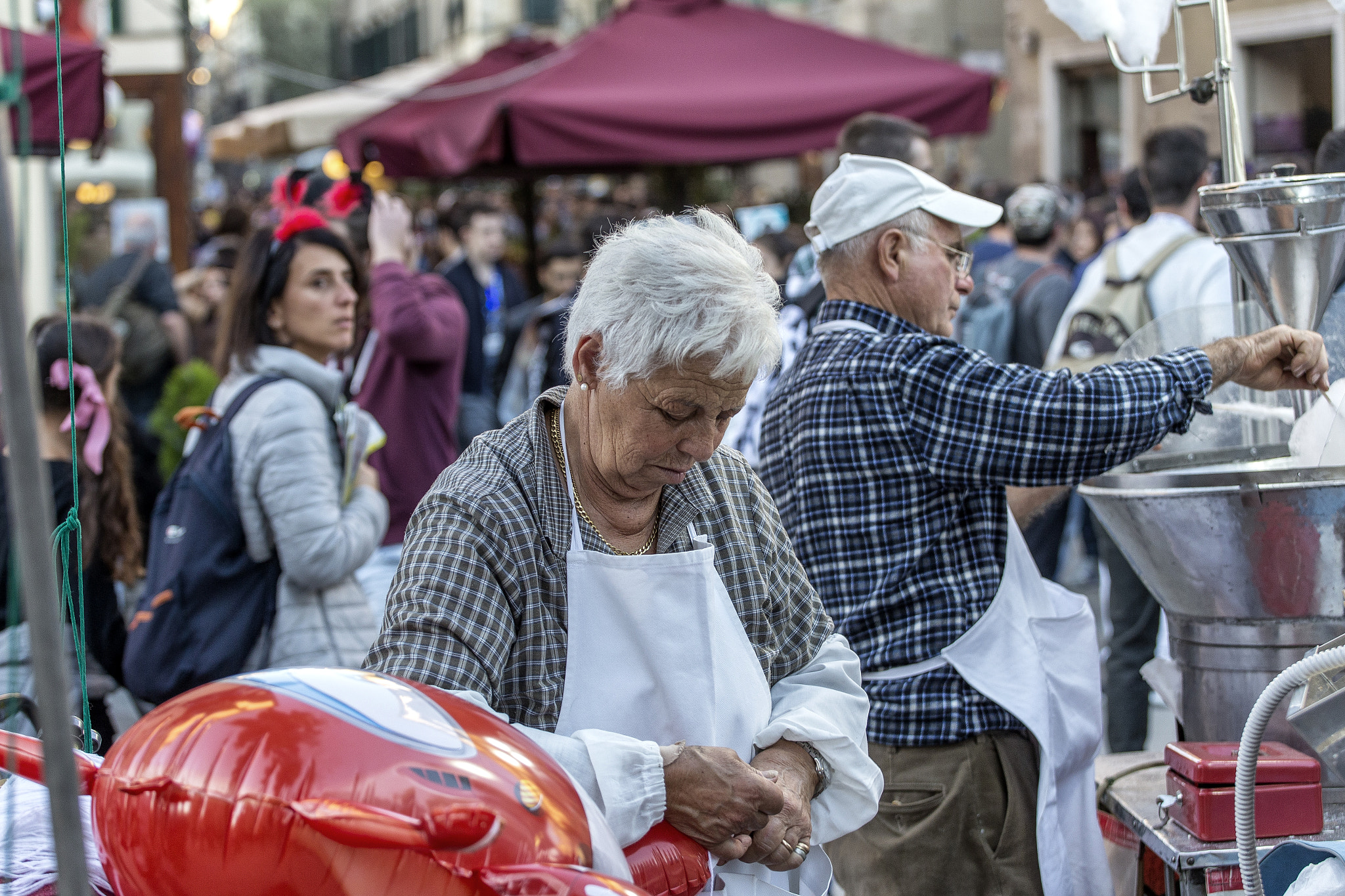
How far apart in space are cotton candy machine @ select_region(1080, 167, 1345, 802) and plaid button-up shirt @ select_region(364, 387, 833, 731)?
2.56ft

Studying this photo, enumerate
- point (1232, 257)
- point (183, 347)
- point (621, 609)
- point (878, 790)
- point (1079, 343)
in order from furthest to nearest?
point (183, 347)
point (1079, 343)
point (1232, 257)
point (878, 790)
point (621, 609)

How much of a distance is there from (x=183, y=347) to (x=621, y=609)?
542cm

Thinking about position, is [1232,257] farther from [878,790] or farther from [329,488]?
[329,488]

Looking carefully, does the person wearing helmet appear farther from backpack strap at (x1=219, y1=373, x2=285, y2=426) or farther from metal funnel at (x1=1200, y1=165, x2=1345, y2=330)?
backpack strap at (x1=219, y1=373, x2=285, y2=426)

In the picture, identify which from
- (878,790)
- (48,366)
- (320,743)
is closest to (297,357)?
(48,366)

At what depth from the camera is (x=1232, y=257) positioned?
2.35m

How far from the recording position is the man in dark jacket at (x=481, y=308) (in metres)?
6.15

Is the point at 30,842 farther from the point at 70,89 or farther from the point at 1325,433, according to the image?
the point at 70,89

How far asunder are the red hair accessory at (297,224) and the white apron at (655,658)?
1.92m

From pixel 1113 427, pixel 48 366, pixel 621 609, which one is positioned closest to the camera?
pixel 621 609

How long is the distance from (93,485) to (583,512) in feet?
6.72

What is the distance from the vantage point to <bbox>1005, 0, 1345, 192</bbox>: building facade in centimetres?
1289

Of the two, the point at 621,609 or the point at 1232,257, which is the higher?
the point at 1232,257

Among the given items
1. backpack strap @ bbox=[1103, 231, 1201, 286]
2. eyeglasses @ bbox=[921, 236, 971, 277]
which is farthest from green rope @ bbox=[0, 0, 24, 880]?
backpack strap @ bbox=[1103, 231, 1201, 286]
